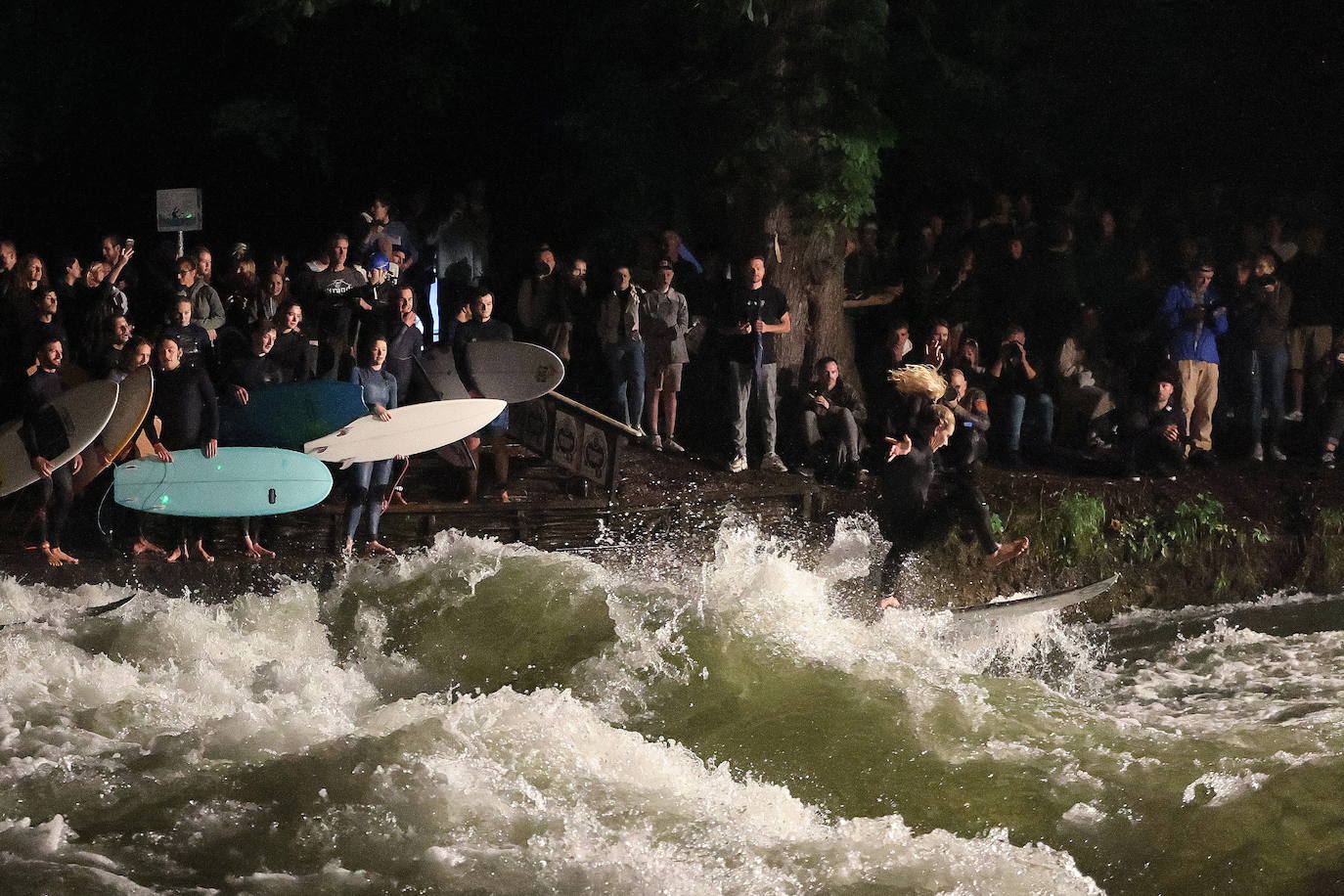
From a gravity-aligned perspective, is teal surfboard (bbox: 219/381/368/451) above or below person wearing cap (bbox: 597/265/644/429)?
below

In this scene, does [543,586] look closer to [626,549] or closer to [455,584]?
[455,584]

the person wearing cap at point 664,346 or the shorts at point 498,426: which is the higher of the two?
the person wearing cap at point 664,346

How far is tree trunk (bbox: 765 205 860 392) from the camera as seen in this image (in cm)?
1320

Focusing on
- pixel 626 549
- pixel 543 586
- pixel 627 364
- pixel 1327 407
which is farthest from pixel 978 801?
pixel 1327 407

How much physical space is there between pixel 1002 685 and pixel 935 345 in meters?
3.87

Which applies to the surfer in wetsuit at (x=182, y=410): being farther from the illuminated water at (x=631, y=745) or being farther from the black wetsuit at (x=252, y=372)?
the illuminated water at (x=631, y=745)

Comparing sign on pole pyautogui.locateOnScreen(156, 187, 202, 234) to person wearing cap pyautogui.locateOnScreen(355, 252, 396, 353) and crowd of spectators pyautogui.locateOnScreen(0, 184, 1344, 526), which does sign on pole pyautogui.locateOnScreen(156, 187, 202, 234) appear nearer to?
crowd of spectators pyautogui.locateOnScreen(0, 184, 1344, 526)

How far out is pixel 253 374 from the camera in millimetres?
10711

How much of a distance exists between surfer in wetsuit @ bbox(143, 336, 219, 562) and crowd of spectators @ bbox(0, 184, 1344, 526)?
0.37 m

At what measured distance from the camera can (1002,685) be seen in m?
8.45

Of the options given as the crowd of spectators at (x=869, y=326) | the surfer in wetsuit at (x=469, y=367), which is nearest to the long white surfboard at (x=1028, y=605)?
the crowd of spectators at (x=869, y=326)

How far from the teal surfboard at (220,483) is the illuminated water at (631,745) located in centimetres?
73

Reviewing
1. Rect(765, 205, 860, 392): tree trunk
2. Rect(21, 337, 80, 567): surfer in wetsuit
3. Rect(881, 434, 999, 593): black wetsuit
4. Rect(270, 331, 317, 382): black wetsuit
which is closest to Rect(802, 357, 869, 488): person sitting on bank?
Rect(765, 205, 860, 392): tree trunk

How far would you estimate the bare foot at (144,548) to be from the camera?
34.4 feet
